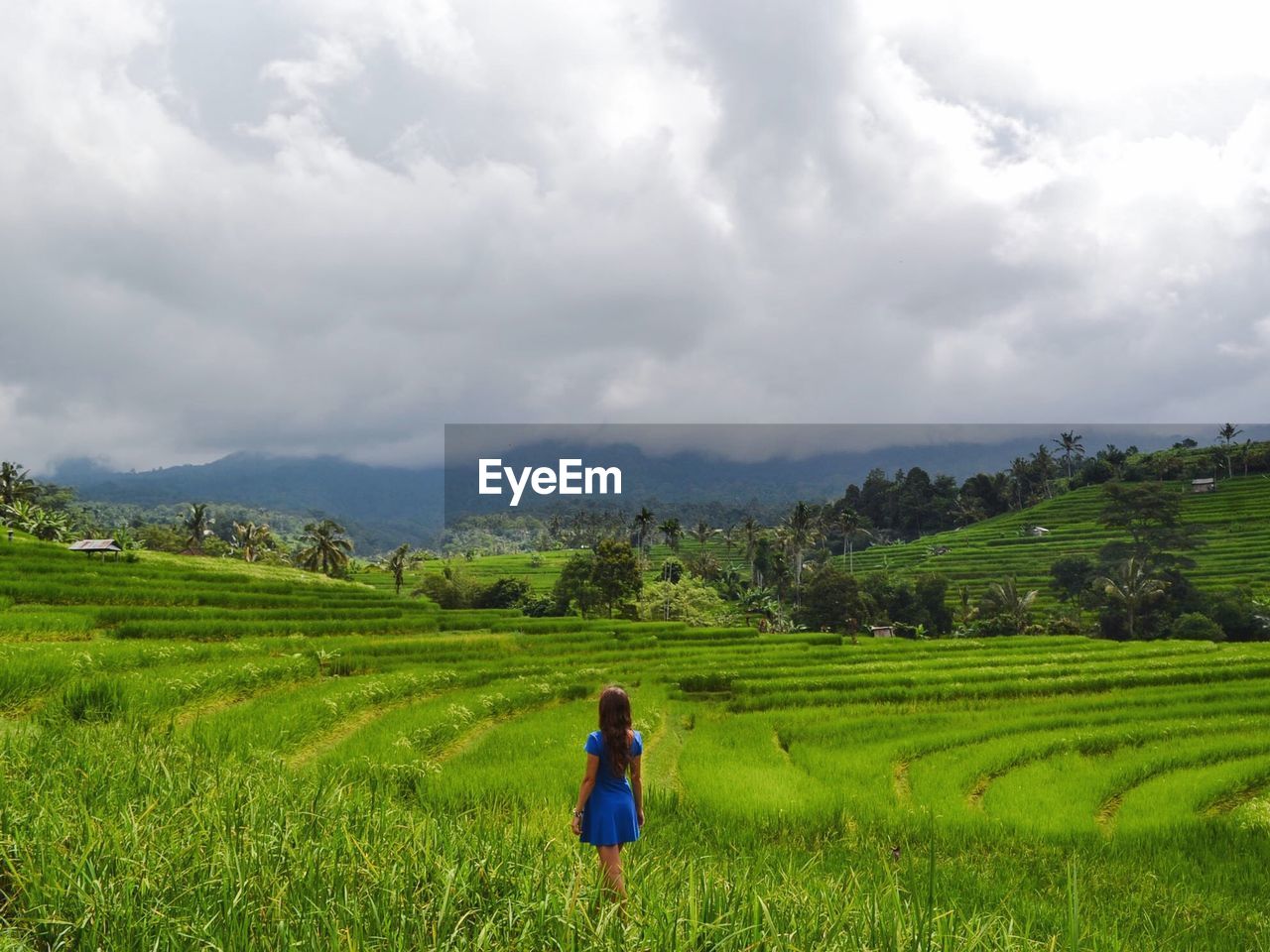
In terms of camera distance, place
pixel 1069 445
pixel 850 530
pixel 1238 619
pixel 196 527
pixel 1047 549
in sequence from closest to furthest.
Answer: pixel 1238 619 < pixel 196 527 < pixel 1047 549 < pixel 850 530 < pixel 1069 445

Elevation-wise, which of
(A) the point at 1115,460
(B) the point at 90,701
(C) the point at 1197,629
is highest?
(A) the point at 1115,460

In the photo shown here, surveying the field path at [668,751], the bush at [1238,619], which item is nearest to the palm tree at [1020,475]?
the bush at [1238,619]

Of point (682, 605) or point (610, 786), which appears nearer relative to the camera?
point (610, 786)

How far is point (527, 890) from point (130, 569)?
126 ft

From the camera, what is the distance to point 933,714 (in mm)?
22203

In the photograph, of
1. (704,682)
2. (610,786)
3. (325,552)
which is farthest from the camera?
Result: (325,552)

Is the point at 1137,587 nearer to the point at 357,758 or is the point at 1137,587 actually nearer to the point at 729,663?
the point at 729,663

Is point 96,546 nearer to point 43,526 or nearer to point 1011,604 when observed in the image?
point 43,526

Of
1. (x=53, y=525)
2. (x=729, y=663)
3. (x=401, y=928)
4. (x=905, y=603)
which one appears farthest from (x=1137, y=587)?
(x=53, y=525)

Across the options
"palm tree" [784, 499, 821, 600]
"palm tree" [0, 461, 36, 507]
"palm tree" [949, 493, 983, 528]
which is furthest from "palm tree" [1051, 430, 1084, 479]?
"palm tree" [0, 461, 36, 507]

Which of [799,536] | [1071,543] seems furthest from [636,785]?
[1071,543]

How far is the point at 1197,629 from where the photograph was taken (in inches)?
2391

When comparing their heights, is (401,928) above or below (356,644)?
A: above

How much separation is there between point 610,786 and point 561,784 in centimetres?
631
